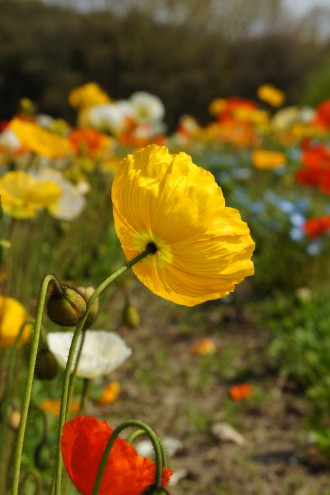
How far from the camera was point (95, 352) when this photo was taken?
1141 mm

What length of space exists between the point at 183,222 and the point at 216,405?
2124 millimetres

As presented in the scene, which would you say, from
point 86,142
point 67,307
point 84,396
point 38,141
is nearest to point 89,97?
point 86,142

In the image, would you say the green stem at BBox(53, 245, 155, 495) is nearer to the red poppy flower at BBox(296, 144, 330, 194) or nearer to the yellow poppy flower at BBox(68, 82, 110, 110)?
the red poppy flower at BBox(296, 144, 330, 194)

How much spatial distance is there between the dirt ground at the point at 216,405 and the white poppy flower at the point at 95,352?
0.82m

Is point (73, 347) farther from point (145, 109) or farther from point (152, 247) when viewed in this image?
point (145, 109)

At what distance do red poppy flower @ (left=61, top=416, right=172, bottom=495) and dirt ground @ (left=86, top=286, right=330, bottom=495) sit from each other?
4.40ft

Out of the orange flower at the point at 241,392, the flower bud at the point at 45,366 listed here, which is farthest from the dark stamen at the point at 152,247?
the orange flower at the point at 241,392

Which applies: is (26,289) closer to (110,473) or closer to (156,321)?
(110,473)

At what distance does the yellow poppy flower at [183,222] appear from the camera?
0.64 meters

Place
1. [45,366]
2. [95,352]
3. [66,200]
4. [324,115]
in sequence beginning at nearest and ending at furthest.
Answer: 1. [45,366]
2. [95,352]
3. [66,200]
4. [324,115]

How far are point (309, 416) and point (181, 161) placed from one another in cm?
198

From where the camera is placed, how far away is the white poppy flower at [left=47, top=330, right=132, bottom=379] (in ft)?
3.36

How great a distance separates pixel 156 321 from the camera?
354 cm

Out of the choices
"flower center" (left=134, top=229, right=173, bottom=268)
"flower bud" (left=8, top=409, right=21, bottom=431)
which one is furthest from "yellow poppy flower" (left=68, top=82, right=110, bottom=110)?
"flower center" (left=134, top=229, right=173, bottom=268)
